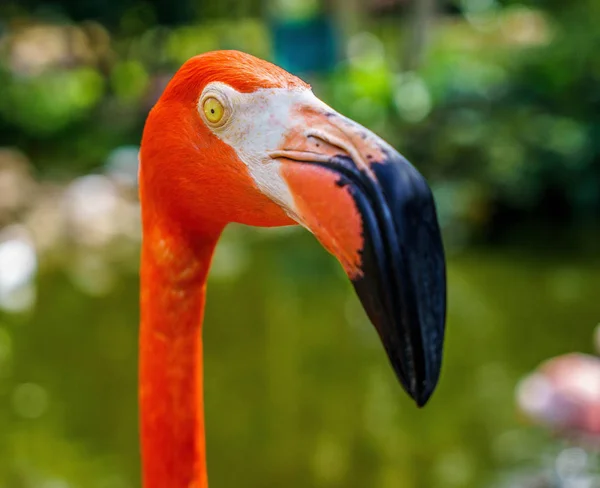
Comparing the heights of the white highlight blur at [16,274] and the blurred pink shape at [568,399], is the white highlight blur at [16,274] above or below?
below

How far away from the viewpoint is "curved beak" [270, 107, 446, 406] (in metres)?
1.02

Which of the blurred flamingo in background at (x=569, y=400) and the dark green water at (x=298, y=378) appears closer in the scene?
the blurred flamingo in background at (x=569, y=400)

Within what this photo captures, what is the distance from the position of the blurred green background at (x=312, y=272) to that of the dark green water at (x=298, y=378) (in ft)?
0.05

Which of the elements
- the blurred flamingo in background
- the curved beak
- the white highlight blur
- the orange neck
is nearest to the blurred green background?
the white highlight blur

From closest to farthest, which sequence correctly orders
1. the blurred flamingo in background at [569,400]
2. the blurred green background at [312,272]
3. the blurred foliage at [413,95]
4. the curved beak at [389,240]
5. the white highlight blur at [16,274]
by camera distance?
the curved beak at [389,240]
the blurred flamingo in background at [569,400]
the blurred green background at [312,272]
the white highlight blur at [16,274]
the blurred foliage at [413,95]

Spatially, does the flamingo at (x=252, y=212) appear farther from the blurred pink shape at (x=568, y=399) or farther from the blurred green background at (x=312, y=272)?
the blurred green background at (x=312, y=272)

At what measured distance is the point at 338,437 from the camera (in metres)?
4.94

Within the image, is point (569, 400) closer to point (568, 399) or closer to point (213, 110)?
point (568, 399)

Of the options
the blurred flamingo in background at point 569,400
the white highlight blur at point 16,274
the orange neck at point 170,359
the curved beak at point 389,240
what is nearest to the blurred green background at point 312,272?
the white highlight blur at point 16,274

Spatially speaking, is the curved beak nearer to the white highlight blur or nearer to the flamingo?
the flamingo

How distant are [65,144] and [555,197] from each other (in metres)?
6.21

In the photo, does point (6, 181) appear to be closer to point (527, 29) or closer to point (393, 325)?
point (393, 325)

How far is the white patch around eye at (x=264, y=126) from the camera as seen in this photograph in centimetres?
114

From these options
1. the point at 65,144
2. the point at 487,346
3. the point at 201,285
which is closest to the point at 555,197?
the point at 487,346
